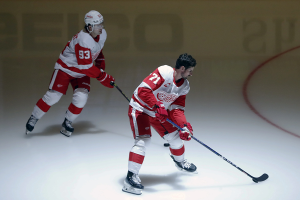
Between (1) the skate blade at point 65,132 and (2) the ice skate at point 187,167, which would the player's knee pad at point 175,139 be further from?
(1) the skate blade at point 65,132

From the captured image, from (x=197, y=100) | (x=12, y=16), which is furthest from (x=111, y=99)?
(x=12, y=16)

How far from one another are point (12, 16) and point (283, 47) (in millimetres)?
5041

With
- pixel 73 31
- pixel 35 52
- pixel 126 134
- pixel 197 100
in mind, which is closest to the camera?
pixel 126 134

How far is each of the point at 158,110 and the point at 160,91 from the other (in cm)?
21

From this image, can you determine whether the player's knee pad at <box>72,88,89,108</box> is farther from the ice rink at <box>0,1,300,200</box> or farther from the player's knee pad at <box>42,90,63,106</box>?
the ice rink at <box>0,1,300,200</box>

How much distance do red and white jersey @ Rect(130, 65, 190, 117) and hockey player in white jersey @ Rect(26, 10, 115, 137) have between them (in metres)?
0.98

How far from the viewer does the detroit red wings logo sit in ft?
8.34

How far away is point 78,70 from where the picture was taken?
3520mm

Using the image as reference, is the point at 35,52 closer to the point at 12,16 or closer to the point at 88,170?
the point at 12,16

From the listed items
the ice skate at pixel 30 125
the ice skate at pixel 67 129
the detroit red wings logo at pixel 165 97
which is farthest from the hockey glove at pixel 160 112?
the ice skate at pixel 30 125

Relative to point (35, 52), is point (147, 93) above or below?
above

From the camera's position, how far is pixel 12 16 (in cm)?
686

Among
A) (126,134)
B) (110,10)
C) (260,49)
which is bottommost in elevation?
(126,134)

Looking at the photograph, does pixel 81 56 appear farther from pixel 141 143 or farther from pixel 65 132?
pixel 141 143
